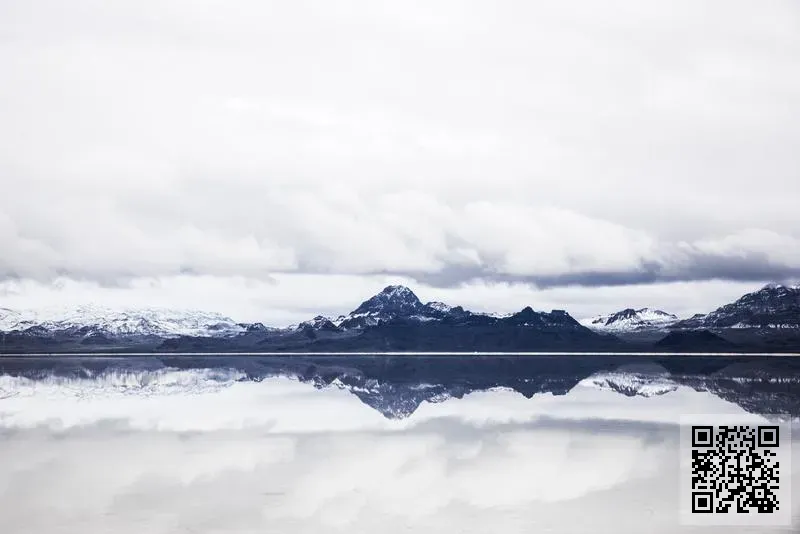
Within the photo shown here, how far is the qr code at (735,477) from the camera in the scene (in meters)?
26.4

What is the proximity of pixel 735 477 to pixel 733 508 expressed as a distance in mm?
3419

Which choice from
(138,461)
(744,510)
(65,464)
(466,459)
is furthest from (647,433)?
(65,464)

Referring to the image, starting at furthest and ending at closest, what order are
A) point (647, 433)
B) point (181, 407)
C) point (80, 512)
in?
point (181, 407) < point (647, 433) < point (80, 512)

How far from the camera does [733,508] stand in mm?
26656

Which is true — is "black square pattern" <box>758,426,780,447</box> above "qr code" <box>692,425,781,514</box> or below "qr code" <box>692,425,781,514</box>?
above

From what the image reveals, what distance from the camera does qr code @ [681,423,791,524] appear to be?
1038 inches

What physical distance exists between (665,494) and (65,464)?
2321cm

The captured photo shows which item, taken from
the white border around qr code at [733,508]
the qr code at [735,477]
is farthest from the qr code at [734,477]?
the white border around qr code at [733,508]

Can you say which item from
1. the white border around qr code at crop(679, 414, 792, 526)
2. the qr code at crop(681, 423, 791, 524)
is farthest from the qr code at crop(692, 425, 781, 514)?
the white border around qr code at crop(679, 414, 792, 526)

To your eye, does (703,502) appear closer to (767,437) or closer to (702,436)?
(767,437)

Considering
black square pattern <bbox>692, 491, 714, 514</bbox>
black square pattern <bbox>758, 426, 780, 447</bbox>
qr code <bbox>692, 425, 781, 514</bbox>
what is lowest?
black square pattern <bbox>692, 491, 714, 514</bbox>

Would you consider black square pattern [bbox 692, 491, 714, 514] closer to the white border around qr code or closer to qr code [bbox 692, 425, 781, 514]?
qr code [bbox 692, 425, 781, 514]

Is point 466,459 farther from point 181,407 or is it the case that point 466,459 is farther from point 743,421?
point 181,407

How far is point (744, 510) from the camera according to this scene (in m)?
26.0
